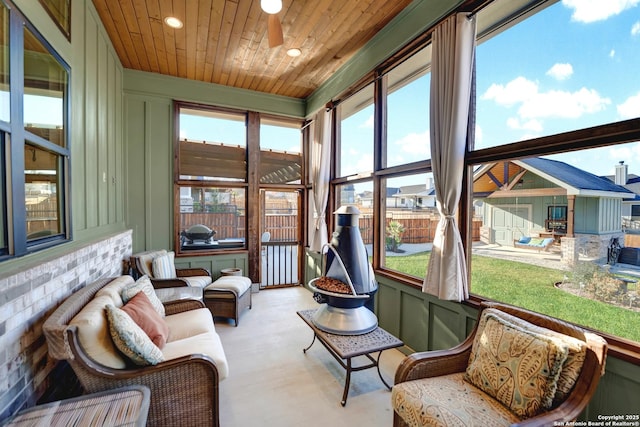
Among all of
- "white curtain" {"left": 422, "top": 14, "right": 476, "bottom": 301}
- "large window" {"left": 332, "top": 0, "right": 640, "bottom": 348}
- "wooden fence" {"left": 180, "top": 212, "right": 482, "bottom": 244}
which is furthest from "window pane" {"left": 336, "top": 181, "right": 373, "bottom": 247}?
"white curtain" {"left": 422, "top": 14, "right": 476, "bottom": 301}

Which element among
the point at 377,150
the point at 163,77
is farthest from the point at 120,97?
the point at 377,150

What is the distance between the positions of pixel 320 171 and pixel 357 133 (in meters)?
0.84

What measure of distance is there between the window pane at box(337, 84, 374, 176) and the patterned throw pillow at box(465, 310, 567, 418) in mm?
2302

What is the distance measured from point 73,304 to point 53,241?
1.70 ft

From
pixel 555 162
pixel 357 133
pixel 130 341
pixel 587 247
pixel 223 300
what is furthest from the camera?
pixel 357 133

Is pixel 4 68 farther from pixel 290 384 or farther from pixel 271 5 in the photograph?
pixel 290 384

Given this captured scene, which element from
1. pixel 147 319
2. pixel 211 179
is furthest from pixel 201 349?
pixel 211 179

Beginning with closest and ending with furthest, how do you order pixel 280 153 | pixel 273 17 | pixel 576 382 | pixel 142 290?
pixel 576 382 < pixel 273 17 < pixel 142 290 < pixel 280 153

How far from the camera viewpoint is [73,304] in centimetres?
162

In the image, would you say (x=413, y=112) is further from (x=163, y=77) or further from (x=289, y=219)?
(x=163, y=77)

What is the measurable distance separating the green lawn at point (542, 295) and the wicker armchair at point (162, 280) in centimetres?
310

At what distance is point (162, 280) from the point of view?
128 inches

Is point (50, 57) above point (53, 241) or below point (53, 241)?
above

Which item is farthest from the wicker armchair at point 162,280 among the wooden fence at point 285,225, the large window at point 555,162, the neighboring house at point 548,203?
the neighboring house at point 548,203
